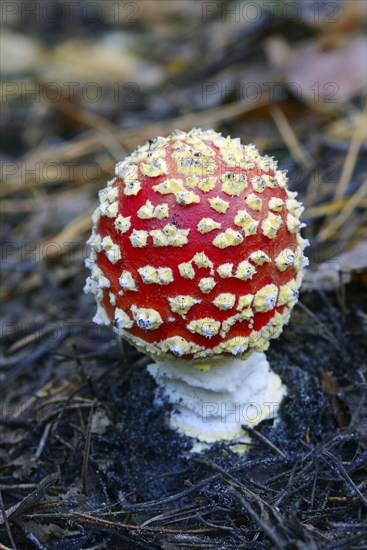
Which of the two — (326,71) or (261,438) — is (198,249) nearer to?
(261,438)

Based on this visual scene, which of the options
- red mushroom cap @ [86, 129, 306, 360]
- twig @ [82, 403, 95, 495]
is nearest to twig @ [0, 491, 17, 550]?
twig @ [82, 403, 95, 495]


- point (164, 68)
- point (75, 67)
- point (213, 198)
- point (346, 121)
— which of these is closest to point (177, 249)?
point (213, 198)

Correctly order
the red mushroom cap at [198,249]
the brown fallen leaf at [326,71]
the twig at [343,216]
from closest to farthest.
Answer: the red mushroom cap at [198,249], the twig at [343,216], the brown fallen leaf at [326,71]

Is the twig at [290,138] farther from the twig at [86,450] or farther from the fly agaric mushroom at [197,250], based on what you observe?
the twig at [86,450]

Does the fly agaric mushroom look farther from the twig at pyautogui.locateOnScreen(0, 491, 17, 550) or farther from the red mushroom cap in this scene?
the twig at pyautogui.locateOnScreen(0, 491, 17, 550)

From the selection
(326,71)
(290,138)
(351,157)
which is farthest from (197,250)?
(326,71)

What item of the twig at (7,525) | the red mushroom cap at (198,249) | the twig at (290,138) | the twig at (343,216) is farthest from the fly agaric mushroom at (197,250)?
the twig at (290,138)
